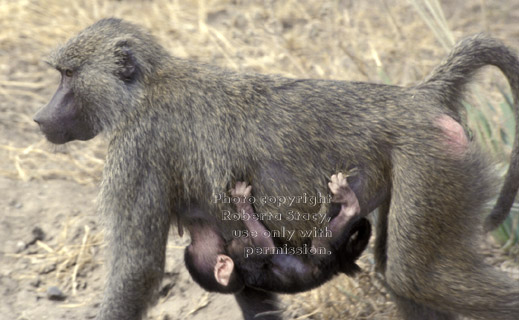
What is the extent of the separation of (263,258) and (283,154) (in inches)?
16.9

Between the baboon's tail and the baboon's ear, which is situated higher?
the baboon's ear

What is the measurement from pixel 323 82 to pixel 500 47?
653 mm

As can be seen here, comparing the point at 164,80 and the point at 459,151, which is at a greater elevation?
the point at 164,80

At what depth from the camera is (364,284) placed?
3459 millimetres

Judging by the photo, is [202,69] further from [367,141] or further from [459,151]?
[459,151]

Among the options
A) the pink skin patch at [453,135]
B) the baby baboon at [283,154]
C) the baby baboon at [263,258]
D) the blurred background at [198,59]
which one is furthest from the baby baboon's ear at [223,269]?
the pink skin patch at [453,135]

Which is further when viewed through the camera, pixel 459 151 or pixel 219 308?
pixel 219 308

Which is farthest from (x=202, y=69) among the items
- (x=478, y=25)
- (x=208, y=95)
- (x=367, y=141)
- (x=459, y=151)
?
(x=478, y=25)

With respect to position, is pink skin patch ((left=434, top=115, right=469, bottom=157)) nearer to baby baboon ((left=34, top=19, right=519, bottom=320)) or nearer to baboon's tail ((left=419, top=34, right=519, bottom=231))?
baby baboon ((left=34, top=19, right=519, bottom=320))

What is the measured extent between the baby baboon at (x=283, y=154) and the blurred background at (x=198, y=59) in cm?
38

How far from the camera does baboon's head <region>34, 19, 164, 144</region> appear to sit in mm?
2902

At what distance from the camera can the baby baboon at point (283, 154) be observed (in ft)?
8.45

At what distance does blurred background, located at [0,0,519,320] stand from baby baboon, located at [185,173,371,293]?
439mm

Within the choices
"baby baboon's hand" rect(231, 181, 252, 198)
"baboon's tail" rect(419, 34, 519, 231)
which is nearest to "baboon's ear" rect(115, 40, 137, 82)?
"baby baboon's hand" rect(231, 181, 252, 198)
